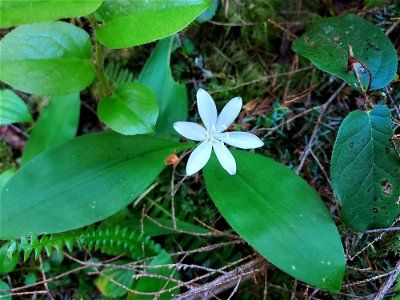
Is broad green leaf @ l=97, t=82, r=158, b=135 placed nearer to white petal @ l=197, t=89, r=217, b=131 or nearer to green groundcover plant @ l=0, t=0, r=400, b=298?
green groundcover plant @ l=0, t=0, r=400, b=298

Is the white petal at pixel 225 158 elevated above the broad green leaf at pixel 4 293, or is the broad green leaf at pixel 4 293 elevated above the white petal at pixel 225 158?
the white petal at pixel 225 158

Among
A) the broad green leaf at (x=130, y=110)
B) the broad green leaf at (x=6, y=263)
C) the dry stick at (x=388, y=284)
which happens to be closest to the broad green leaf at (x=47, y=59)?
the broad green leaf at (x=130, y=110)

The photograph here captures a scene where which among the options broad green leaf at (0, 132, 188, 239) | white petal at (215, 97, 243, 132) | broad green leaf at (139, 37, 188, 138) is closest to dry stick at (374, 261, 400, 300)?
white petal at (215, 97, 243, 132)

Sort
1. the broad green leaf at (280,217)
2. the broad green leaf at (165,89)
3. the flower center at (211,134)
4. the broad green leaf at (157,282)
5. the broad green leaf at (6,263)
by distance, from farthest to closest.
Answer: the broad green leaf at (165,89) → the broad green leaf at (6,263) → the broad green leaf at (157,282) → the flower center at (211,134) → the broad green leaf at (280,217)

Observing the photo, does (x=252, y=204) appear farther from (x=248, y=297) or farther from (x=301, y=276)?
(x=248, y=297)

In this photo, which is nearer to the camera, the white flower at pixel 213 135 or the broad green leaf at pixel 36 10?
the broad green leaf at pixel 36 10

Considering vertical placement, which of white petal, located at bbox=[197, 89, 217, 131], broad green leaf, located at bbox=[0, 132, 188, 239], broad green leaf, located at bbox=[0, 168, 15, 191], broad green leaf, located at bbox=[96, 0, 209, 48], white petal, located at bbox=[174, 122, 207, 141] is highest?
broad green leaf, located at bbox=[96, 0, 209, 48]

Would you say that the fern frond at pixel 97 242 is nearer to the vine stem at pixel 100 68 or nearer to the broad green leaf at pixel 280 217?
the broad green leaf at pixel 280 217

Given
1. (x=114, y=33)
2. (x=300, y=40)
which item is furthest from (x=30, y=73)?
(x=300, y=40)
